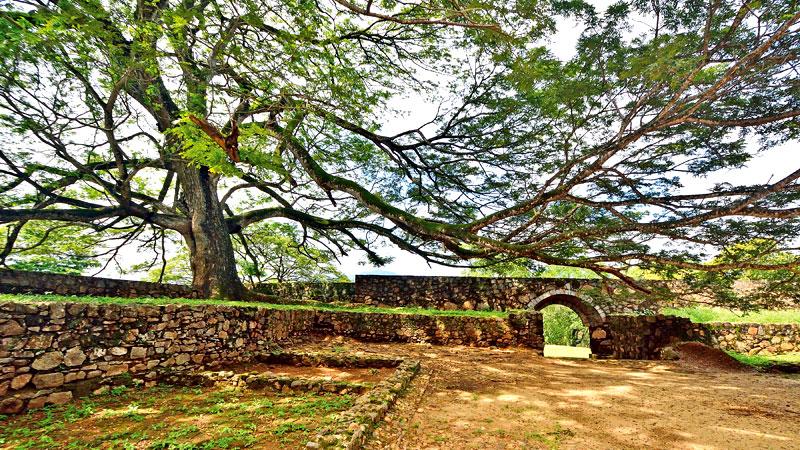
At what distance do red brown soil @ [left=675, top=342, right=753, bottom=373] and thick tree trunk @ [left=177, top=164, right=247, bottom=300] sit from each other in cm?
1046

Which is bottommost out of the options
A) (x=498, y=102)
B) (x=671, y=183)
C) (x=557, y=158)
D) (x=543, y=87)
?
(x=671, y=183)

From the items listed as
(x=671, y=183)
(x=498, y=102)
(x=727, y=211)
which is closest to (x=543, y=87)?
(x=498, y=102)

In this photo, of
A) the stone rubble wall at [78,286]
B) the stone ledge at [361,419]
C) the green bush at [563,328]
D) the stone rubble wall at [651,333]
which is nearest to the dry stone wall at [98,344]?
the stone rubble wall at [78,286]

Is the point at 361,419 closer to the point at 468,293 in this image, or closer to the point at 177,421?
the point at 177,421

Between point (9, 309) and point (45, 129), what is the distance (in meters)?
4.38

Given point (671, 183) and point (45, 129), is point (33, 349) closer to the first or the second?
point (45, 129)

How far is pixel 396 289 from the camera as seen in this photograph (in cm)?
1237

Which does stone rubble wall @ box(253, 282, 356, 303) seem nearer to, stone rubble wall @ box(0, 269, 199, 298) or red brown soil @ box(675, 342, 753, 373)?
stone rubble wall @ box(0, 269, 199, 298)

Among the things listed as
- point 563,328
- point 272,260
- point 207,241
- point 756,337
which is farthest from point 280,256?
point 563,328

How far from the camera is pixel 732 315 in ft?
38.8

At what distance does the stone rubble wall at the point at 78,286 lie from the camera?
6509 millimetres

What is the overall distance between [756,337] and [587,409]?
31.2 feet

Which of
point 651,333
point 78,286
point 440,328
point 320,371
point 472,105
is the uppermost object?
point 472,105

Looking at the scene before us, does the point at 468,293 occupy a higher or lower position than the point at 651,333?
higher
